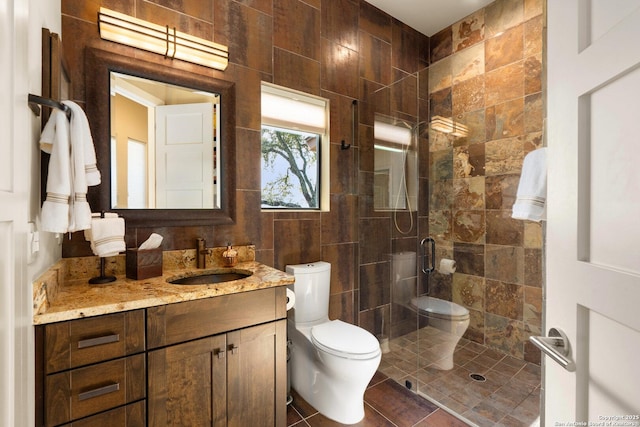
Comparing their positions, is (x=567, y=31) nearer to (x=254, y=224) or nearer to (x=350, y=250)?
(x=254, y=224)

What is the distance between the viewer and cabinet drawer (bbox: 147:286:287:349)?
1164 millimetres

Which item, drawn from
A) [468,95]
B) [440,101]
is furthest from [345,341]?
[468,95]

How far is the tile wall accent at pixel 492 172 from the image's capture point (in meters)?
2.12

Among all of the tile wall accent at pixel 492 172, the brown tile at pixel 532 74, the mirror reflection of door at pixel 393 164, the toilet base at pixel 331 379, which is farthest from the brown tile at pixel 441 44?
the toilet base at pixel 331 379

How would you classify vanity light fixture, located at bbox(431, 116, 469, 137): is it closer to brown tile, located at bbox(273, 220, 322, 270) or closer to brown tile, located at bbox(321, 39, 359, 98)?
brown tile, located at bbox(321, 39, 359, 98)

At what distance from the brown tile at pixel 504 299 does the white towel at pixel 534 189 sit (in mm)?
998

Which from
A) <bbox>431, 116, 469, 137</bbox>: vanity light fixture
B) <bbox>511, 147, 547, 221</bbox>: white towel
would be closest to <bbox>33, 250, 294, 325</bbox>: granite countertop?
<bbox>511, 147, 547, 221</bbox>: white towel

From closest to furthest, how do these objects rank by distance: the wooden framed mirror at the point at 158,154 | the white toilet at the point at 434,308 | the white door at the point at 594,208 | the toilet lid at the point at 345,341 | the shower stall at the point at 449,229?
the white door at the point at 594,208 → the wooden framed mirror at the point at 158,154 → the toilet lid at the point at 345,341 → the shower stall at the point at 449,229 → the white toilet at the point at 434,308

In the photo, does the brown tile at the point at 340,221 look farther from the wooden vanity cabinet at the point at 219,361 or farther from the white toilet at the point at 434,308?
the wooden vanity cabinet at the point at 219,361

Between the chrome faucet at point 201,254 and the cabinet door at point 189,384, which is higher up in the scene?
the chrome faucet at point 201,254

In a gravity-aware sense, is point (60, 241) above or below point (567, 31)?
below

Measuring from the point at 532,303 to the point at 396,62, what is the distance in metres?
2.40

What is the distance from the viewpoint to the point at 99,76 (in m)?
1.47

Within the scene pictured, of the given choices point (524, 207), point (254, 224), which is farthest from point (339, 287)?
point (524, 207)
